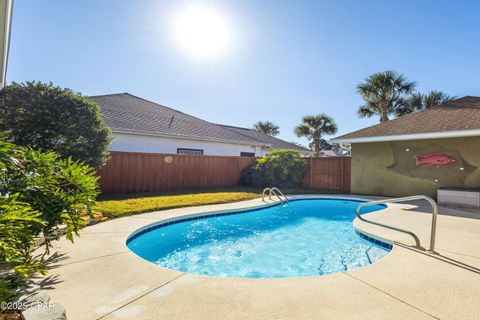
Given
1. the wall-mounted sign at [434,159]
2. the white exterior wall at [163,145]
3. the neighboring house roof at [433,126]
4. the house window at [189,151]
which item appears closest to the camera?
the neighboring house roof at [433,126]

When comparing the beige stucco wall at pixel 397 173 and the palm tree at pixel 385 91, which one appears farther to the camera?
the palm tree at pixel 385 91

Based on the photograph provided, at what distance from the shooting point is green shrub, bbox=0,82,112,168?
24.7 feet

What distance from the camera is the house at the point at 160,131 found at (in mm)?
13008

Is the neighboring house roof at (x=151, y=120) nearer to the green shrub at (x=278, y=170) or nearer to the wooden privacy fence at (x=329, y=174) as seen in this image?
Answer: the green shrub at (x=278, y=170)

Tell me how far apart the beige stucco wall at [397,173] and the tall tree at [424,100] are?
987 cm

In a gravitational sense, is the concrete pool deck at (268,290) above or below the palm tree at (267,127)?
below

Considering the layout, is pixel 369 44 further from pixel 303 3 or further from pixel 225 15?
pixel 225 15

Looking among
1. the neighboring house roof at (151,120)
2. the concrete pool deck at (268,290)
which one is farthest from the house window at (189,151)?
the concrete pool deck at (268,290)

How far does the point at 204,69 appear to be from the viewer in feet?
39.1

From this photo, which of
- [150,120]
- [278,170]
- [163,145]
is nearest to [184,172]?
[163,145]

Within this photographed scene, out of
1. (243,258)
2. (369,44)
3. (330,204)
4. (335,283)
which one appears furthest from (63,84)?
(369,44)

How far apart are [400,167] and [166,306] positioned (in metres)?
12.9

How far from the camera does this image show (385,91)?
20266 millimetres

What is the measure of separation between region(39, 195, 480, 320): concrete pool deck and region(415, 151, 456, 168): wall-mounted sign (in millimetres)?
7919
